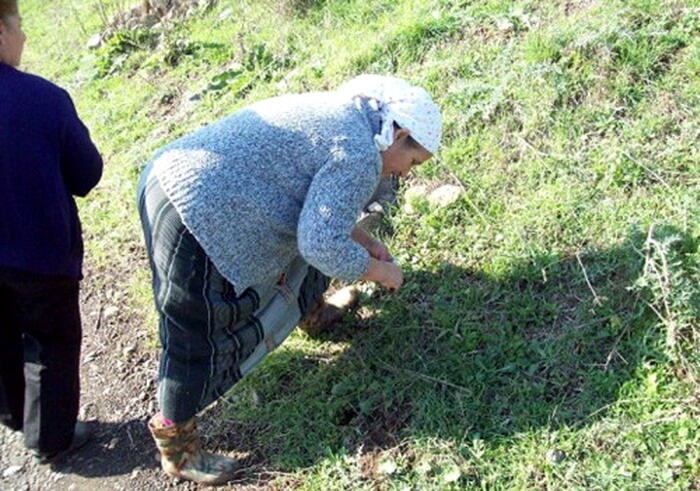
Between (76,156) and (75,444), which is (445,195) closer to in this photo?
(76,156)

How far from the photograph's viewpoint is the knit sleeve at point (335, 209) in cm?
215

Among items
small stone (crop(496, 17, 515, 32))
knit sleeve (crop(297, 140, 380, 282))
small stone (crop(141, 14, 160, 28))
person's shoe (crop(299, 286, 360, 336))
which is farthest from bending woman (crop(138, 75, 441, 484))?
small stone (crop(141, 14, 160, 28))

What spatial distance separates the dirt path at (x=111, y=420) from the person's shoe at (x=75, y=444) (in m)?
A: 0.03

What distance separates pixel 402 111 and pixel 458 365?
95cm

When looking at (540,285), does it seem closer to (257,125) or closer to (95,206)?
(257,125)

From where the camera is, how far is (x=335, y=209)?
7.05 ft

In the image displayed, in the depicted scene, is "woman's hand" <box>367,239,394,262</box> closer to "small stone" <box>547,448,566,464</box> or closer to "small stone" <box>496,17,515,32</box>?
"small stone" <box>547,448,566,464</box>

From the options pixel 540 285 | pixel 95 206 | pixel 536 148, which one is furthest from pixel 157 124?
pixel 540 285

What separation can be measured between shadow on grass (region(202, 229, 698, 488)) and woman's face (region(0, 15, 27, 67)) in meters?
1.46

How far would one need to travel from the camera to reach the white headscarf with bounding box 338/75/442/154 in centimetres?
227

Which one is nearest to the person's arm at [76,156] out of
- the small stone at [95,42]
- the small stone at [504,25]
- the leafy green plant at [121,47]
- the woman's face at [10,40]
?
the woman's face at [10,40]

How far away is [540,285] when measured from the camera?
2811 mm

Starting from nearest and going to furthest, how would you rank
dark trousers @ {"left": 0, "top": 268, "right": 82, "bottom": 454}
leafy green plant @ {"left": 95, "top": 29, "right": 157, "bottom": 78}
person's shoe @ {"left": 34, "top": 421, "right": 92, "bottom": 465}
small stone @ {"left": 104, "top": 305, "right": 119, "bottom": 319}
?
dark trousers @ {"left": 0, "top": 268, "right": 82, "bottom": 454}, person's shoe @ {"left": 34, "top": 421, "right": 92, "bottom": 465}, small stone @ {"left": 104, "top": 305, "right": 119, "bottom": 319}, leafy green plant @ {"left": 95, "top": 29, "right": 157, "bottom": 78}

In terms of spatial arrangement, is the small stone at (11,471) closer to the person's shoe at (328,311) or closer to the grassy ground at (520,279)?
the grassy ground at (520,279)
